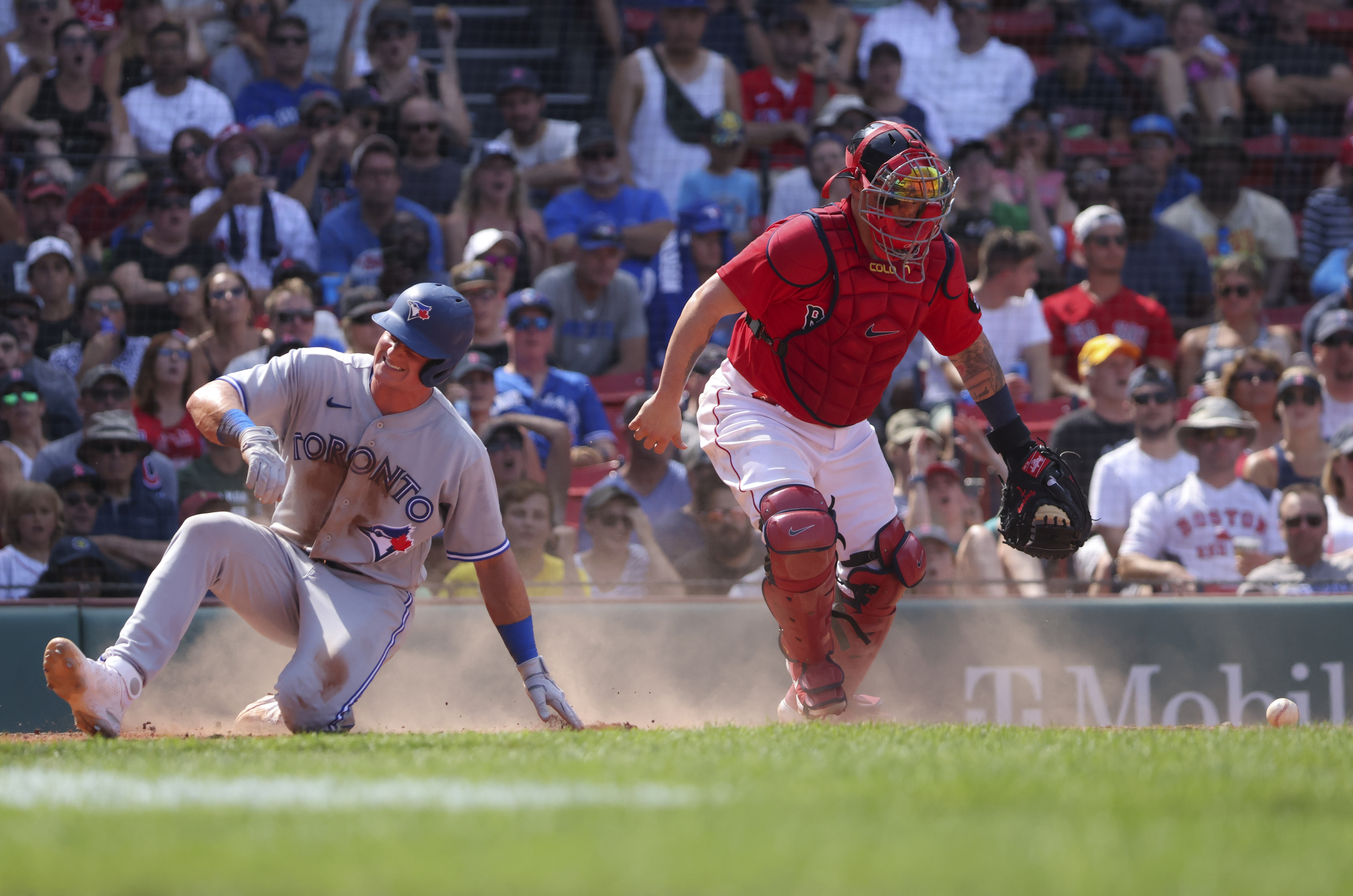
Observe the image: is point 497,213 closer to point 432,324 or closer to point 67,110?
point 67,110

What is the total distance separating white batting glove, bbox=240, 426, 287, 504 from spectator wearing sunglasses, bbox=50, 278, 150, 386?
4713 mm

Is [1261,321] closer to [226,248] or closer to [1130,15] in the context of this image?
[1130,15]

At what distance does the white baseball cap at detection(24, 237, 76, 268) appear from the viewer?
9461 millimetres

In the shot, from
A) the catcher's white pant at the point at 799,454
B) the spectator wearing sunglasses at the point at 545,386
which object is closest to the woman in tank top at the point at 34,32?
the spectator wearing sunglasses at the point at 545,386

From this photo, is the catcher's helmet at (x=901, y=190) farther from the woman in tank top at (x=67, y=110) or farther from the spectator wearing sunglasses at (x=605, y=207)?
the woman in tank top at (x=67, y=110)

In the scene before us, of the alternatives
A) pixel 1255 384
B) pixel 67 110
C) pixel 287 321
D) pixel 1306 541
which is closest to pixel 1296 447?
pixel 1255 384

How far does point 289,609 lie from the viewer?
5.34 m

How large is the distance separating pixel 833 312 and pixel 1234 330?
5.72 metres

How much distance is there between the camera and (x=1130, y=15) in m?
13.9

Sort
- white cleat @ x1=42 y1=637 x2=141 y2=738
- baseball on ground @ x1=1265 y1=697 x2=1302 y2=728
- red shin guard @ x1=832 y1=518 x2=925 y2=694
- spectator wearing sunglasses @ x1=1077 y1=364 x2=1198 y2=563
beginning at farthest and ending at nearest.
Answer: spectator wearing sunglasses @ x1=1077 y1=364 x2=1198 y2=563 < baseball on ground @ x1=1265 y1=697 x2=1302 y2=728 < red shin guard @ x1=832 y1=518 x2=925 y2=694 < white cleat @ x1=42 y1=637 x2=141 y2=738

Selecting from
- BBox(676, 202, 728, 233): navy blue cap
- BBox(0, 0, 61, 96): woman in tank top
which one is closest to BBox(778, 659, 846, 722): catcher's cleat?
BBox(676, 202, 728, 233): navy blue cap

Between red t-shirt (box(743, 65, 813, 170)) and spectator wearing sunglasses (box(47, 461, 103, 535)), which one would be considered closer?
spectator wearing sunglasses (box(47, 461, 103, 535))

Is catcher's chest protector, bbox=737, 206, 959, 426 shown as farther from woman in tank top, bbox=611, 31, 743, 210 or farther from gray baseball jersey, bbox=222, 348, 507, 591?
woman in tank top, bbox=611, 31, 743, 210

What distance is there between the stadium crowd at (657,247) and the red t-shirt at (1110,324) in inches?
1.0
